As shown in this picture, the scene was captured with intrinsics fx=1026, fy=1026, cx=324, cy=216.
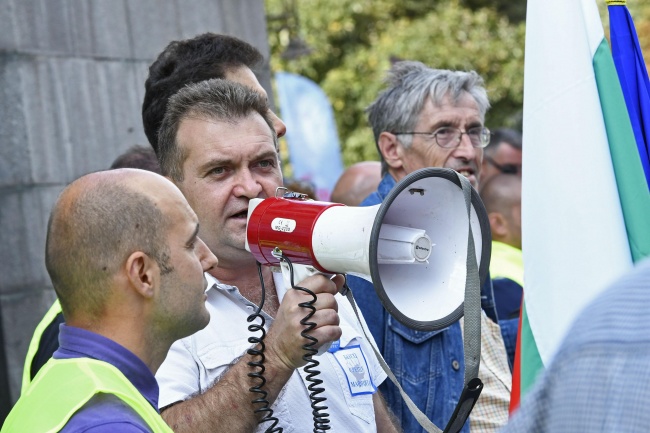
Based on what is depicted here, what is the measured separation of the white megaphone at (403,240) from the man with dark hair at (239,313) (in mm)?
113

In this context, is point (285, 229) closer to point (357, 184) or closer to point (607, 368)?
point (607, 368)

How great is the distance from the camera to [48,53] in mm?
5297

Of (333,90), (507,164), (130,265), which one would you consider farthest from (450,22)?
(130,265)

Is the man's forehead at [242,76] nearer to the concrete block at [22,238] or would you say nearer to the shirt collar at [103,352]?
the shirt collar at [103,352]

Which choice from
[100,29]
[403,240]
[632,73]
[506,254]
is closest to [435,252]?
[403,240]

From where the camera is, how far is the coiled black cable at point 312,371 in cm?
257

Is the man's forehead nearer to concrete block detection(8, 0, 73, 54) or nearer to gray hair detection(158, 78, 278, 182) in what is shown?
gray hair detection(158, 78, 278, 182)

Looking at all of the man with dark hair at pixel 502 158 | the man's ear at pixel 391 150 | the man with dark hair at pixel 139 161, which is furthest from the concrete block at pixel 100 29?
the man with dark hair at pixel 502 158

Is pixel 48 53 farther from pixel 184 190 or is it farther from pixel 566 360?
pixel 566 360

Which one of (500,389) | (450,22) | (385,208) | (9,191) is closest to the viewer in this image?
(385,208)

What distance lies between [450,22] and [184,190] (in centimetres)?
1530

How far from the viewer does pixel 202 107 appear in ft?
10.1

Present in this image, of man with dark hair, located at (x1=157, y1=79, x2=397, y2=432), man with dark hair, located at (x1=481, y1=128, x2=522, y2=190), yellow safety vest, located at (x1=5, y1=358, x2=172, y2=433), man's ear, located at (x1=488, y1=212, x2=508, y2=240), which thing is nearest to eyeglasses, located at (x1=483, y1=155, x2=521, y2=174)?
man with dark hair, located at (x1=481, y1=128, x2=522, y2=190)

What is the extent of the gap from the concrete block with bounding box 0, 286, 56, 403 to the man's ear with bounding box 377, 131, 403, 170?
80.5 inches
